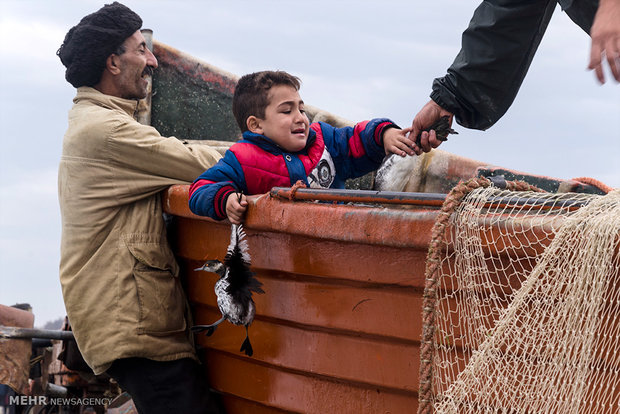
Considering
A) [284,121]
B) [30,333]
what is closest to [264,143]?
[284,121]

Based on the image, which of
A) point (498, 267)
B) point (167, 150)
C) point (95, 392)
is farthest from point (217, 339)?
point (95, 392)

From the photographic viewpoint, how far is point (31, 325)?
459 centimetres

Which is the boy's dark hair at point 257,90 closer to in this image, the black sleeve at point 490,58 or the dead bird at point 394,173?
the black sleeve at point 490,58

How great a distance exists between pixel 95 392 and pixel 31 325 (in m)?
0.64

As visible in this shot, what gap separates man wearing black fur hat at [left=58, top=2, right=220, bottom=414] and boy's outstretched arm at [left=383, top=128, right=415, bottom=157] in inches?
27.4

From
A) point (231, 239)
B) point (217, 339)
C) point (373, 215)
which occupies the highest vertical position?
point (373, 215)

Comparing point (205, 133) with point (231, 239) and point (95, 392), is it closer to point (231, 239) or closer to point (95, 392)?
point (95, 392)

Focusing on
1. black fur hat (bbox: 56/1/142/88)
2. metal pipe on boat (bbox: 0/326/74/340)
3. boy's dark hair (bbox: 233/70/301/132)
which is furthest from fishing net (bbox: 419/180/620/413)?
metal pipe on boat (bbox: 0/326/74/340)

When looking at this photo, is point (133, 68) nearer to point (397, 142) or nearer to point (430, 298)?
point (397, 142)

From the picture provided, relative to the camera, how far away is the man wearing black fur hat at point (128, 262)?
9.36ft

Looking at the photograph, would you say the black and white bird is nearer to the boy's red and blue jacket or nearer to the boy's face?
the boy's red and blue jacket

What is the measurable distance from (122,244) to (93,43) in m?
0.91

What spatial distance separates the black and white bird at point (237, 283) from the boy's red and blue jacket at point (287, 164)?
120 mm

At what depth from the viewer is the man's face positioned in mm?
3275
